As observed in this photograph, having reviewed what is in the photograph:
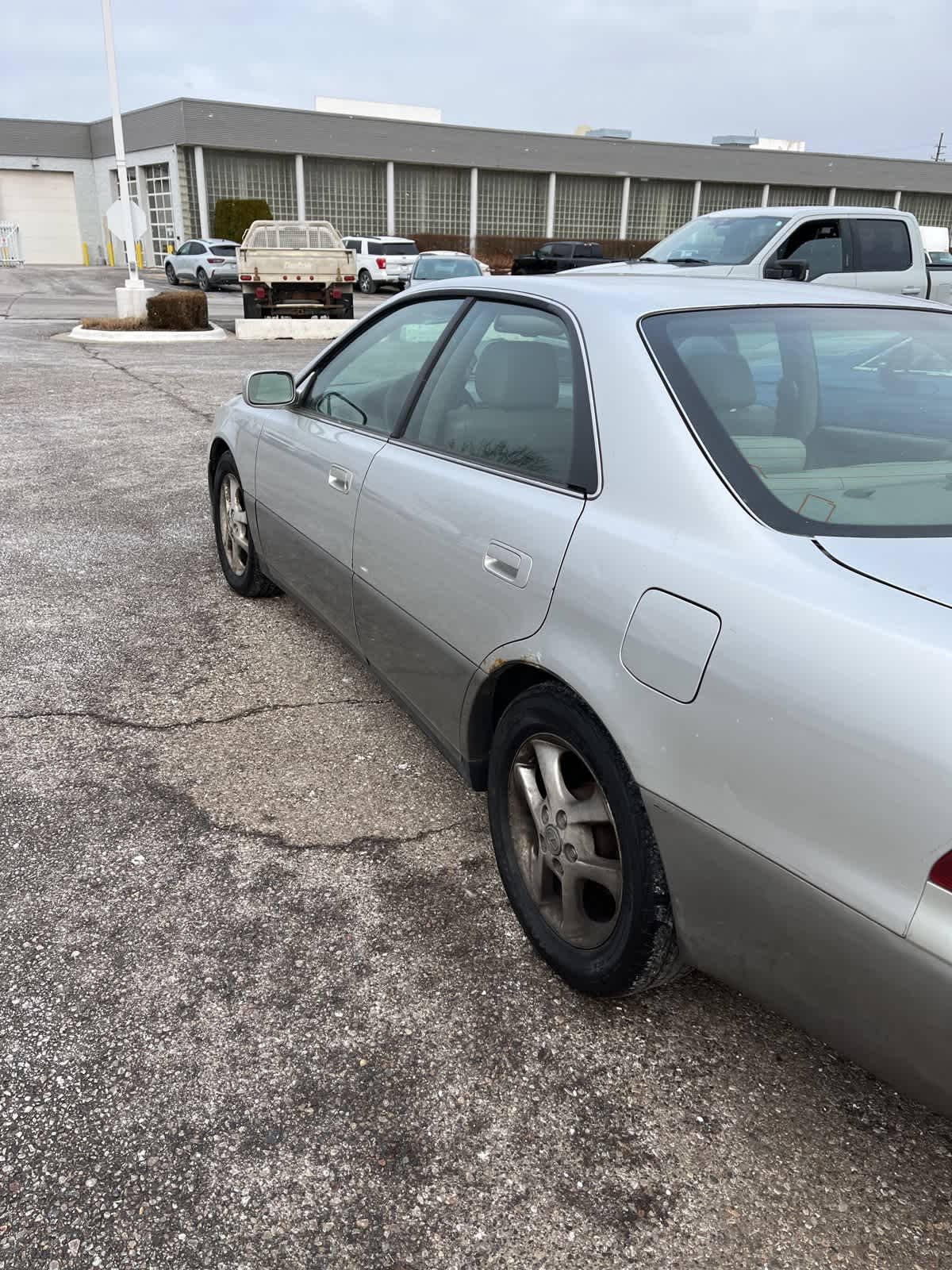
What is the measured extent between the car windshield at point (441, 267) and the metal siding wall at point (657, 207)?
2964 cm

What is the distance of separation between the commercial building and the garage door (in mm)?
56

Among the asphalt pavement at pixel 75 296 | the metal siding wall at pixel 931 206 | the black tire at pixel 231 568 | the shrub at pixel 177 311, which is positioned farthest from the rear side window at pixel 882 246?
the metal siding wall at pixel 931 206

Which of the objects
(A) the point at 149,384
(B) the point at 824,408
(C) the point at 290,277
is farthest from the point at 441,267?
(B) the point at 824,408

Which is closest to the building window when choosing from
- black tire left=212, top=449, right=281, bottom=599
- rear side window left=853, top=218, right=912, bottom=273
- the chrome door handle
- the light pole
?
the light pole

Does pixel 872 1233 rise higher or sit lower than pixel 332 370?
lower

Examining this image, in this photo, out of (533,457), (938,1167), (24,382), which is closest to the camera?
(938,1167)

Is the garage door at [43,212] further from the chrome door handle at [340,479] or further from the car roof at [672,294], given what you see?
the car roof at [672,294]

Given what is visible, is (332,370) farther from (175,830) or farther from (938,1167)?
(938,1167)

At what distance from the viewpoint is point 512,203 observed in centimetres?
4772

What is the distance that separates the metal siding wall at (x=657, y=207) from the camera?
162 ft

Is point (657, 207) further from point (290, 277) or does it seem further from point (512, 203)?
point (290, 277)

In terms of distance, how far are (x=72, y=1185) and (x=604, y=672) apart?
1415 mm

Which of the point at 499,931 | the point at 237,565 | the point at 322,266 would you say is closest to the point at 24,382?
the point at 322,266

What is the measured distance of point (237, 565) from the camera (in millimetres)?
4934
